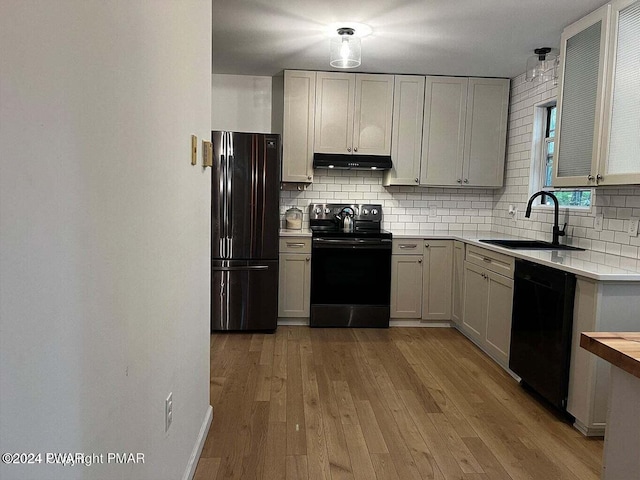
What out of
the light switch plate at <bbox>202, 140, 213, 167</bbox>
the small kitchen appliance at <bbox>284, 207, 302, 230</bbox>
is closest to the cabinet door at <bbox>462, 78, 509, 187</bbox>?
the small kitchen appliance at <bbox>284, 207, 302, 230</bbox>

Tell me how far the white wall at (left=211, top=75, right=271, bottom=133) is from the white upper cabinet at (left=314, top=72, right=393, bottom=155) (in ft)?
2.10

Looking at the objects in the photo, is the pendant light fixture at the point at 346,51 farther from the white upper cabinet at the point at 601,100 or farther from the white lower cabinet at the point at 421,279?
the white lower cabinet at the point at 421,279

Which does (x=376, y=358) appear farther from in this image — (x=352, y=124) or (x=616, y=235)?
(x=352, y=124)

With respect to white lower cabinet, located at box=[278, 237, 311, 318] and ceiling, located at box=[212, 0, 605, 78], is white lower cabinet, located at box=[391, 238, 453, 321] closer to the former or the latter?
white lower cabinet, located at box=[278, 237, 311, 318]

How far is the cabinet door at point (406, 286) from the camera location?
4.66 m

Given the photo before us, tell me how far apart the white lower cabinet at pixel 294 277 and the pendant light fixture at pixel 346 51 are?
163cm

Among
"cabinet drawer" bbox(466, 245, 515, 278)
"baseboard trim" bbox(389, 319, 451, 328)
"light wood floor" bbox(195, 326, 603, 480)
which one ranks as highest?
"cabinet drawer" bbox(466, 245, 515, 278)

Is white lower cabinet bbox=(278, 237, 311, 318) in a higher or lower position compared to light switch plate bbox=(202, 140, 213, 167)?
lower

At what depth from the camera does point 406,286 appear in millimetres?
4688

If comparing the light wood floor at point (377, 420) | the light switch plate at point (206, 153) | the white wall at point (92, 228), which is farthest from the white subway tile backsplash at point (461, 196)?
the white wall at point (92, 228)

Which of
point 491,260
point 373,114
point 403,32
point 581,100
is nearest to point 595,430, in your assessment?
point 491,260

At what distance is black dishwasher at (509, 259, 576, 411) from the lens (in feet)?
8.87

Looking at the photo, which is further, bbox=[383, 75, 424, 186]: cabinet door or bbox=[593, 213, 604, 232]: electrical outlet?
bbox=[383, 75, 424, 186]: cabinet door

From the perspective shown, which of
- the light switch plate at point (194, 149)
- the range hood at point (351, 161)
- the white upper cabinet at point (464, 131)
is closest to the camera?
the light switch plate at point (194, 149)
